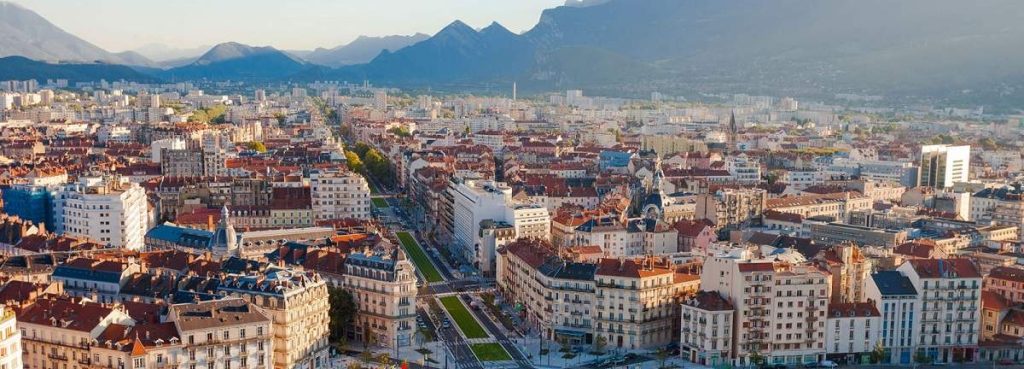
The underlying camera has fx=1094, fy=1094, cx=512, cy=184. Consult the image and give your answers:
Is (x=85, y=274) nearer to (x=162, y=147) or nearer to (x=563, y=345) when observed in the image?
(x=563, y=345)

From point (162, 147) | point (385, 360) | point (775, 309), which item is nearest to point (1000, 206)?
point (775, 309)

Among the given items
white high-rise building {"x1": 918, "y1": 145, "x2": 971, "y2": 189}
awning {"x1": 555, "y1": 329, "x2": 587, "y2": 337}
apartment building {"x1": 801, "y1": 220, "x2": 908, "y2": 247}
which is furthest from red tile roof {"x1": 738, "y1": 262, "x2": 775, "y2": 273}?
white high-rise building {"x1": 918, "y1": 145, "x2": 971, "y2": 189}

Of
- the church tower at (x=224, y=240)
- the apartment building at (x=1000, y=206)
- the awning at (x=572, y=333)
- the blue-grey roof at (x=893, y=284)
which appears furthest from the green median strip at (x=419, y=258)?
the apartment building at (x=1000, y=206)

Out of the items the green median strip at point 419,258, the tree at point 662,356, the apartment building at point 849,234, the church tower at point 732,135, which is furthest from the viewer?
the church tower at point 732,135

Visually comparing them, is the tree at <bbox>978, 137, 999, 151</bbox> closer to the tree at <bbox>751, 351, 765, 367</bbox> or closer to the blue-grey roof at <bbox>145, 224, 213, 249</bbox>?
the tree at <bbox>751, 351, 765, 367</bbox>

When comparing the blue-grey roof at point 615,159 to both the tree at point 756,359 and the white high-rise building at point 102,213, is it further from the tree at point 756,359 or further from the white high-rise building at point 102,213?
the tree at point 756,359
